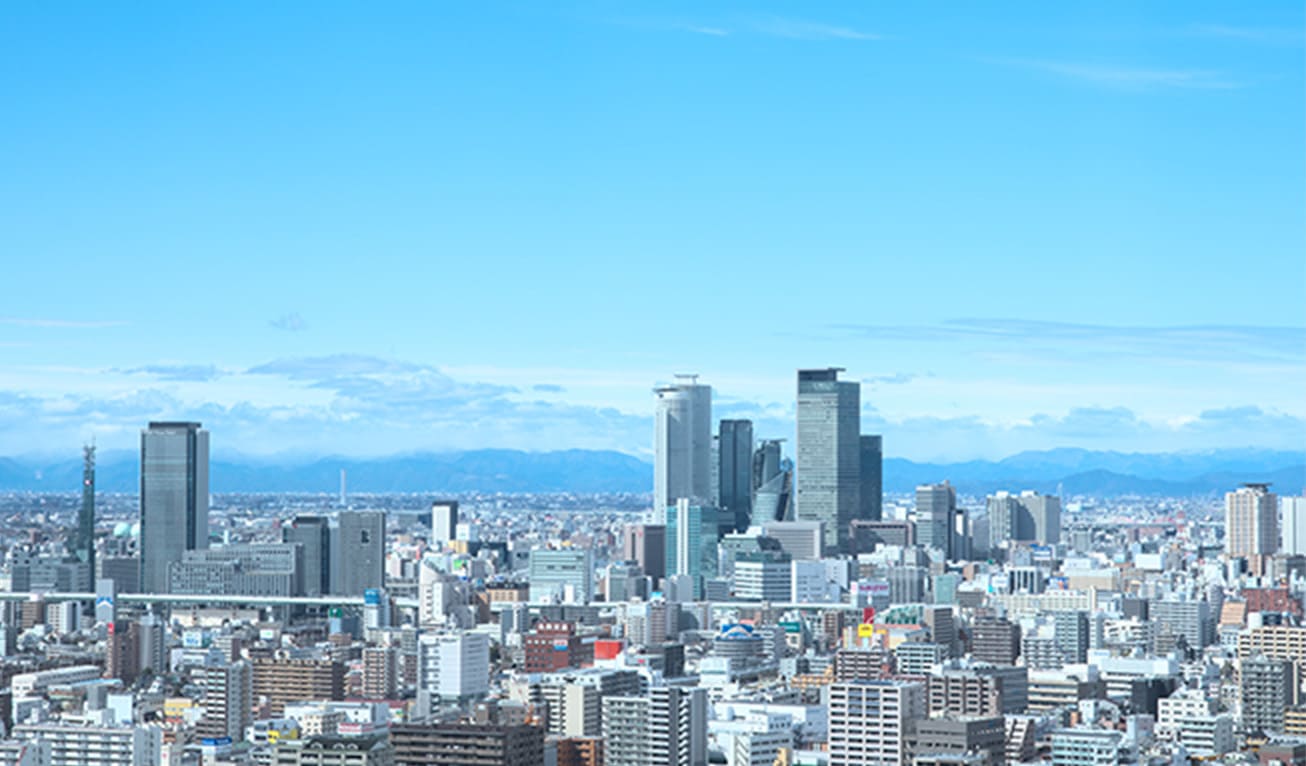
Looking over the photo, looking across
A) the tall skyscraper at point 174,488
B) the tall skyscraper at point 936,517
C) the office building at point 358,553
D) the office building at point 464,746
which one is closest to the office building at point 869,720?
the office building at point 464,746

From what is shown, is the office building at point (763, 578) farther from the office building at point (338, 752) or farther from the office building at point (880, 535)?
the office building at point (338, 752)

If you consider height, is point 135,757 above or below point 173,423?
below

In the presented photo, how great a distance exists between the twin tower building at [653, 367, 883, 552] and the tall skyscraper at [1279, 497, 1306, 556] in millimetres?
10692

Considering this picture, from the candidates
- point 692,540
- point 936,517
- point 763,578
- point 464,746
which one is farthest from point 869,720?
point 936,517

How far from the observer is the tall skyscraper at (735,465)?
56.1 metres

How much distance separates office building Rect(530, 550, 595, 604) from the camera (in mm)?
41097

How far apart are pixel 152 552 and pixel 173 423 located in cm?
291

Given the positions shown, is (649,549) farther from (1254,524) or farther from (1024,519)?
(1024,519)

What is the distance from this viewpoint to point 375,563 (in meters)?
43.3

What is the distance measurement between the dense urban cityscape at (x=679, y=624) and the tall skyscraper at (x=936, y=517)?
0.28 feet

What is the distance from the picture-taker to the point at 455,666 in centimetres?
2503

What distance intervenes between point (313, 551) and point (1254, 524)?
65.3 ft

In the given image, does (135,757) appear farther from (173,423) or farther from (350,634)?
(173,423)

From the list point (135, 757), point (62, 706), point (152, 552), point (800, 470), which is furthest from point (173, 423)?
point (135, 757)
